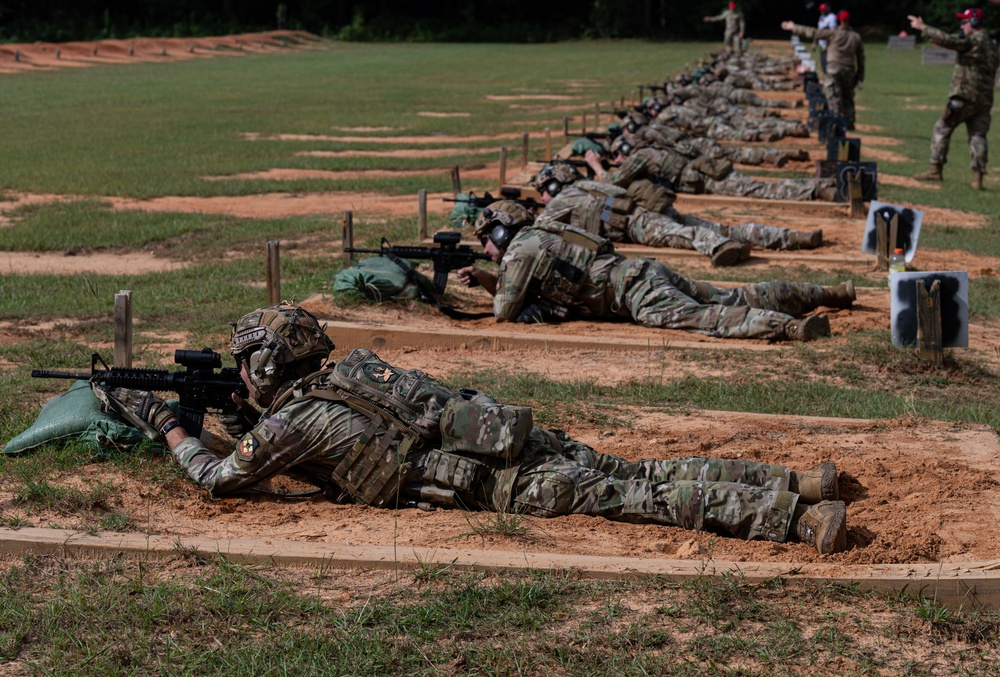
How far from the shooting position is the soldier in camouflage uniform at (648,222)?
1177cm

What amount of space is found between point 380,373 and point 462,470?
1.93ft

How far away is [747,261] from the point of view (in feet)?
40.9

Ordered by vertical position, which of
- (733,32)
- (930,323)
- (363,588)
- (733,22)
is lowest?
(363,588)

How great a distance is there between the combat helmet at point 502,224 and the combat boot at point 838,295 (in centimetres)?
258

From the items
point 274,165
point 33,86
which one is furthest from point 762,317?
point 33,86

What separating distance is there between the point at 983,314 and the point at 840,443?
4378 millimetres

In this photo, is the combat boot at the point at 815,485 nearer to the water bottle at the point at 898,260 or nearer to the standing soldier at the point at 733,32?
the water bottle at the point at 898,260

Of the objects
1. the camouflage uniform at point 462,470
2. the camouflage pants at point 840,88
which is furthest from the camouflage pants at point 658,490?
the camouflage pants at point 840,88

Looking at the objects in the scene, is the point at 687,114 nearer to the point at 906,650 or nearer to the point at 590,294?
the point at 590,294

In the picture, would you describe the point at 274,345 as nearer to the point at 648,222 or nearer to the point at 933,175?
the point at 648,222

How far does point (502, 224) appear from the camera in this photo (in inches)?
382

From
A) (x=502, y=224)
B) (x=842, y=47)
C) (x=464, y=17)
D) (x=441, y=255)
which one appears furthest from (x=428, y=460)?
(x=464, y=17)

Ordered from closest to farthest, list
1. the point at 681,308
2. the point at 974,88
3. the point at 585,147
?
the point at 681,308 < the point at 585,147 < the point at 974,88

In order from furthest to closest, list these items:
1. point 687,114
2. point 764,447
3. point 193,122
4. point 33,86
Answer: point 33,86
point 193,122
point 687,114
point 764,447
